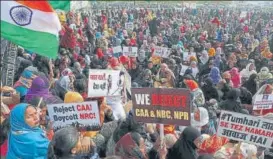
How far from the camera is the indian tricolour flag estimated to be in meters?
5.23

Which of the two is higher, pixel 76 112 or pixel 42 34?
pixel 42 34

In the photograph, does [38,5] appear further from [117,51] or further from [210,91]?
[117,51]

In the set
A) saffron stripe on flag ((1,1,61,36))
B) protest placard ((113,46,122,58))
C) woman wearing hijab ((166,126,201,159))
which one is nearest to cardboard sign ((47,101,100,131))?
saffron stripe on flag ((1,1,61,36))

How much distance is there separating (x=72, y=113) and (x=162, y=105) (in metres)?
1.02

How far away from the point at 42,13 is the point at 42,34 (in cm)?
20

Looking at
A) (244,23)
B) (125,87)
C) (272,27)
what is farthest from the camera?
(244,23)

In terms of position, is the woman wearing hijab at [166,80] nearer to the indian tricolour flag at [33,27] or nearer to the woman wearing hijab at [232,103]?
the woman wearing hijab at [232,103]

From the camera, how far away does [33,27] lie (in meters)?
5.32

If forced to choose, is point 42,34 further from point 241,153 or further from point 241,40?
point 241,40

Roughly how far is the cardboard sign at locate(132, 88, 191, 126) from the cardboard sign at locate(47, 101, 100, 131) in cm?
58

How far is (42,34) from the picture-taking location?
5.32 meters

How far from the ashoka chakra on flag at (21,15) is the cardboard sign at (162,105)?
1.35m

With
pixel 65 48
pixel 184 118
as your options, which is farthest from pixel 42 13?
pixel 65 48

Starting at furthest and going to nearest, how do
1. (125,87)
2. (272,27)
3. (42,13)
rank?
(272,27) → (125,87) → (42,13)
